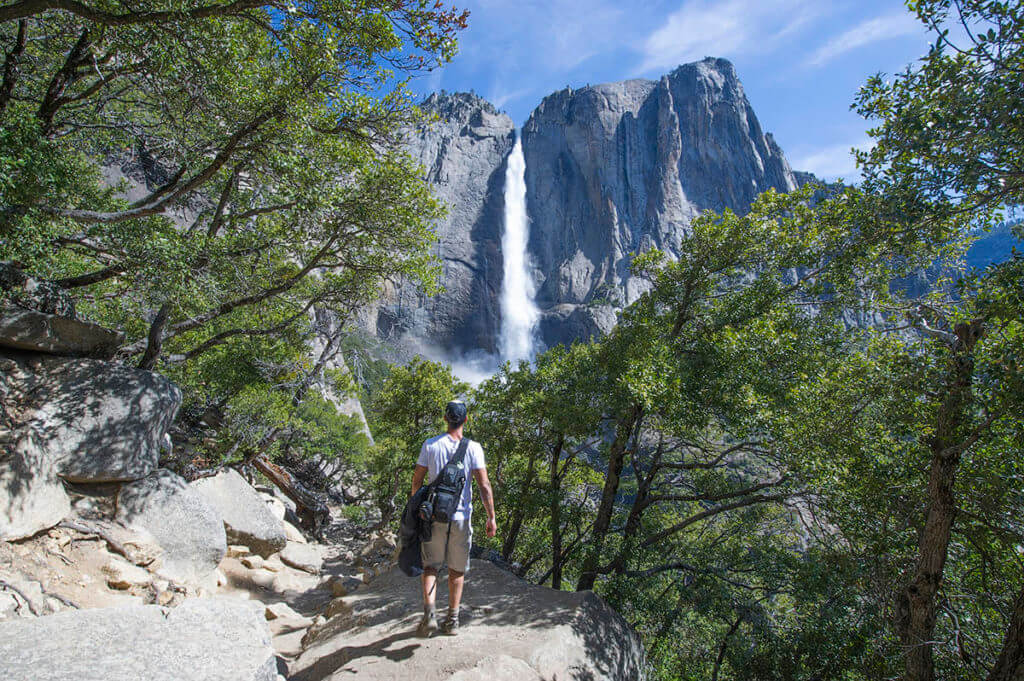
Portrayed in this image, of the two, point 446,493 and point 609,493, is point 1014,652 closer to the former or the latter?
point 446,493

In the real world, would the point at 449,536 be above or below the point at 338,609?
above

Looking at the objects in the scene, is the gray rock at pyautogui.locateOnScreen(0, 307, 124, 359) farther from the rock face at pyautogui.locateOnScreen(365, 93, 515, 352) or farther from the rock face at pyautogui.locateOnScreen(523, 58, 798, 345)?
the rock face at pyautogui.locateOnScreen(523, 58, 798, 345)

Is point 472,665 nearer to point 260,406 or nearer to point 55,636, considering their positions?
point 55,636

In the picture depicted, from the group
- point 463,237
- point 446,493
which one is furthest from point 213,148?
point 463,237

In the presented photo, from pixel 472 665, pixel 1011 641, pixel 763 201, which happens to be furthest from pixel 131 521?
pixel 763 201

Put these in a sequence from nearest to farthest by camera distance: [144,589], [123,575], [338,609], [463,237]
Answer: [123,575], [144,589], [338,609], [463,237]

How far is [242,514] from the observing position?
9.66 metres

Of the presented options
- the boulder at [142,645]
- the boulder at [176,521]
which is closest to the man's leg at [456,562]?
the boulder at [142,645]

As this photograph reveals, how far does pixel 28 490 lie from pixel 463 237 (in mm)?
72384

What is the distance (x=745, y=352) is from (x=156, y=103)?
361 inches

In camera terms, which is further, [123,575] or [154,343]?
[154,343]

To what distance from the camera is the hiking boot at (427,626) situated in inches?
161

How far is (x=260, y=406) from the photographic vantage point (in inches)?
463

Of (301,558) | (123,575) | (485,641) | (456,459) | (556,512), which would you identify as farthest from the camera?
(301,558)
